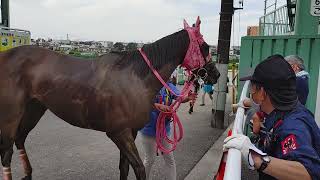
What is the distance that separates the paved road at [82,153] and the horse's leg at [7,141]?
0.78 metres

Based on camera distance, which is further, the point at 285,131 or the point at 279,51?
the point at 279,51

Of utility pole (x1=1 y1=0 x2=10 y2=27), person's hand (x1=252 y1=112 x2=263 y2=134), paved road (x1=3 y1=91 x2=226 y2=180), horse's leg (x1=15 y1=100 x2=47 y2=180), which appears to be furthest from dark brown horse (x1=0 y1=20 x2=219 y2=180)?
utility pole (x1=1 y1=0 x2=10 y2=27)

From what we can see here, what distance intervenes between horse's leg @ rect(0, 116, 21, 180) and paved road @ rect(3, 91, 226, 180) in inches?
30.7

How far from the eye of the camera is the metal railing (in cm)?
1352

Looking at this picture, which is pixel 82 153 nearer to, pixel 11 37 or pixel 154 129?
pixel 154 129

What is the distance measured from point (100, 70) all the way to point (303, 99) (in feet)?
7.33

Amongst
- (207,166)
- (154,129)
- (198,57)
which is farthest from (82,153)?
(198,57)

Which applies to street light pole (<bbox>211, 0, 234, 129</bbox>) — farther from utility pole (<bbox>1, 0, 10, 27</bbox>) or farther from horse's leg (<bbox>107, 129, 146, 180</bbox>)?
utility pole (<bbox>1, 0, 10, 27</bbox>)

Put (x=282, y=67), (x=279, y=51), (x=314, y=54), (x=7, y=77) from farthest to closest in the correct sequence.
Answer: (x=279, y=51), (x=314, y=54), (x=7, y=77), (x=282, y=67)

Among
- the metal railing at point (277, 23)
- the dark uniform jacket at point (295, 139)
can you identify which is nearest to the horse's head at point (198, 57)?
the dark uniform jacket at point (295, 139)

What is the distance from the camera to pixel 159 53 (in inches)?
152

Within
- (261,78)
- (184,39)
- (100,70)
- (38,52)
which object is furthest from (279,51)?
(261,78)

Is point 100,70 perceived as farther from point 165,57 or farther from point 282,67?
point 282,67

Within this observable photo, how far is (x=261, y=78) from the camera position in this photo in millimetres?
1928
